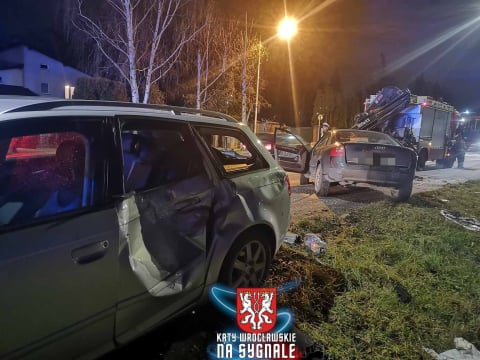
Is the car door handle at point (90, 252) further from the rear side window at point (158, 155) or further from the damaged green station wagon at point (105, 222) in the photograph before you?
the rear side window at point (158, 155)

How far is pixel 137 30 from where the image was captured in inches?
642

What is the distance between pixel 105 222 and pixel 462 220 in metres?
6.81

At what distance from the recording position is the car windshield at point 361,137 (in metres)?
8.10

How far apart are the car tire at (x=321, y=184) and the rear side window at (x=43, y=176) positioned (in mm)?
6445

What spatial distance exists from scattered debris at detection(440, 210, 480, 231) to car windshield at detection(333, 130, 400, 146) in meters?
1.93

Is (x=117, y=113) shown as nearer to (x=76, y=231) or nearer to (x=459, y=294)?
(x=76, y=231)

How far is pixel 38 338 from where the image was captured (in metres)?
1.67

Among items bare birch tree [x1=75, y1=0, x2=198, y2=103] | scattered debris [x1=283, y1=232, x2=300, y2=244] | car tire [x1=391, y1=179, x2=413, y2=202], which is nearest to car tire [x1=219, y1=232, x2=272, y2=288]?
scattered debris [x1=283, y1=232, x2=300, y2=244]

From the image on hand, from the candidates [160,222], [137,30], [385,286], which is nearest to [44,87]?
[137,30]

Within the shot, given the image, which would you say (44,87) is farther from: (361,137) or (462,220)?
(462,220)

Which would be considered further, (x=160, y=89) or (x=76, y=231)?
(x=160, y=89)

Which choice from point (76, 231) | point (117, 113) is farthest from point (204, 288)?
point (117, 113)

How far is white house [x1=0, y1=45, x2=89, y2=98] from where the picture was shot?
3045 cm

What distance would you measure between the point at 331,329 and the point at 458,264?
2.36m
